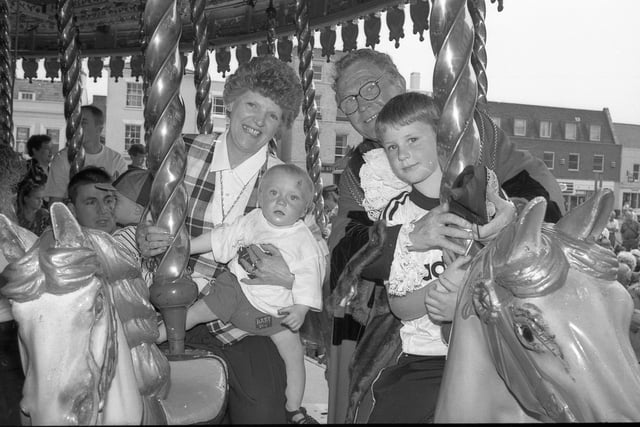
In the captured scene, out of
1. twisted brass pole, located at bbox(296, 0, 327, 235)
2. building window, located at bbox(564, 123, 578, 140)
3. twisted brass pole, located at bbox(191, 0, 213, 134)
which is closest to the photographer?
twisted brass pole, located at bbox(191, 0, 213, 134)

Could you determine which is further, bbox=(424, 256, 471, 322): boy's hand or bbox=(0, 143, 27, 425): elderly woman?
bbox=(0, 143, 27, 425): elderly woman

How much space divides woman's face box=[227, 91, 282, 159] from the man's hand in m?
1.00

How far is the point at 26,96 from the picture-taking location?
35.9 metres

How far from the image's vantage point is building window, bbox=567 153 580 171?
4559 centimetres

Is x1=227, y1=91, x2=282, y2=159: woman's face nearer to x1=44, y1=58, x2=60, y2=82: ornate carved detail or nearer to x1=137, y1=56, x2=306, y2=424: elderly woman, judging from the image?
x1=137, y1=56, x2=306, y2=424: elderly woman

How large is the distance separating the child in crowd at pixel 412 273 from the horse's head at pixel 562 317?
502 millimetres

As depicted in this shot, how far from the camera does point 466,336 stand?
1.48m

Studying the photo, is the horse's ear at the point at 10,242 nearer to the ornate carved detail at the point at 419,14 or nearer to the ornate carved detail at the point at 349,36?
the ornate carved detail at the point at 419,14

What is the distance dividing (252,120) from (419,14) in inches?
118

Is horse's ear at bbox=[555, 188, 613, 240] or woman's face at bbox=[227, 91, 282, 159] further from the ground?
woman's face at bbox=[227, 91, 282, 159]

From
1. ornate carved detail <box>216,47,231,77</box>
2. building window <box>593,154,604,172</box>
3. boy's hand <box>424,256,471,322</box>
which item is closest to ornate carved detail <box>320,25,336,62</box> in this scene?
ornate carved detail <box>216,47,231,77</box>

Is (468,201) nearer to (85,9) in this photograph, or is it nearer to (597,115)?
(85,9)

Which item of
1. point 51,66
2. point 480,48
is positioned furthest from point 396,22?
point 51,66

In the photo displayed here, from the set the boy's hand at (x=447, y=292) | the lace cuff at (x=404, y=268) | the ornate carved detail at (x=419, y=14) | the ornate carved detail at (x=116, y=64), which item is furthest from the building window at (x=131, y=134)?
the boy's hand at (x=447, y=292)
